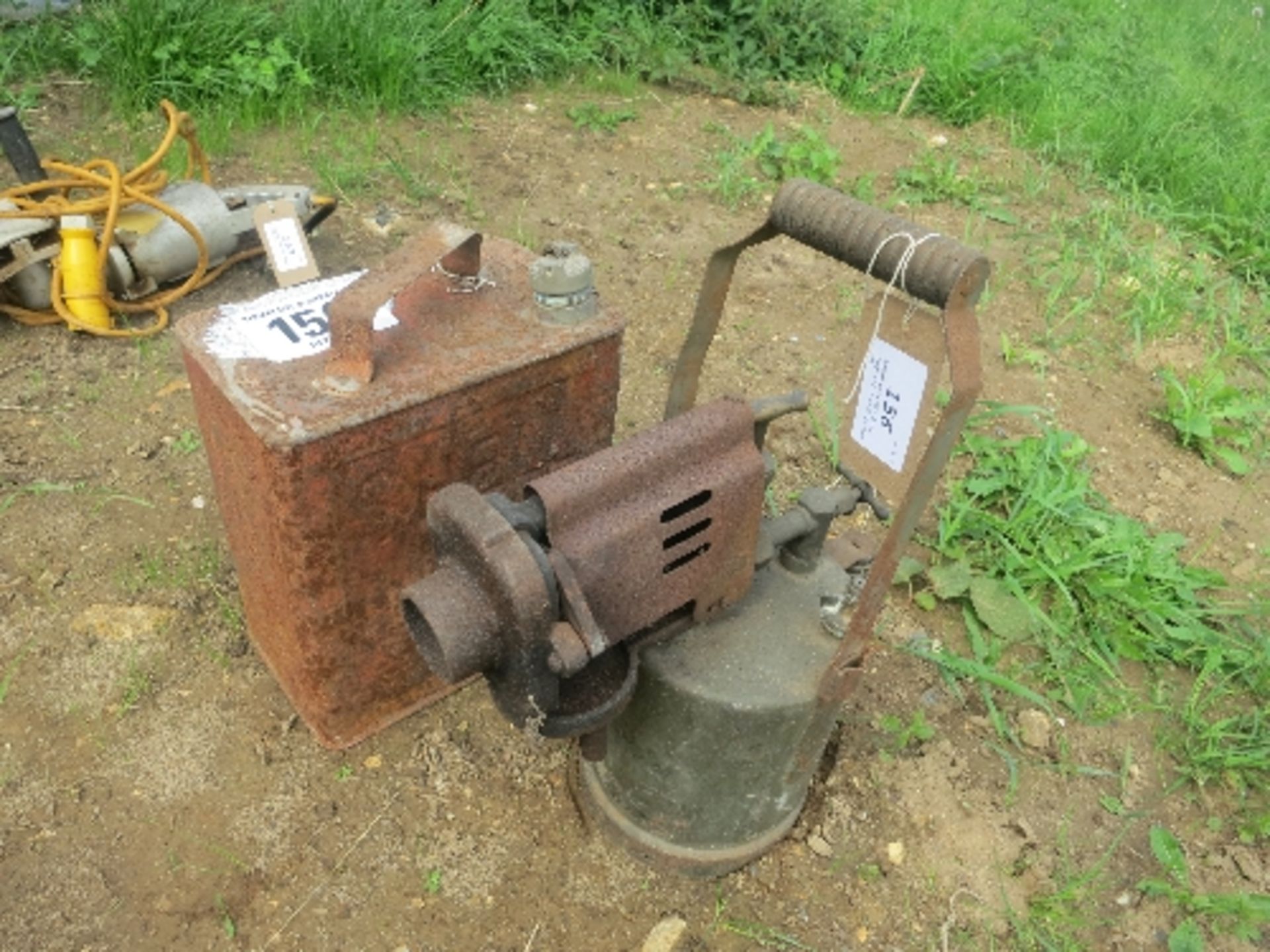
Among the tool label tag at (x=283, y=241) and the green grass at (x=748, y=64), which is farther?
the green grass at (x=748, y=64)

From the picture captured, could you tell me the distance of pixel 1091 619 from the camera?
8.34 ft

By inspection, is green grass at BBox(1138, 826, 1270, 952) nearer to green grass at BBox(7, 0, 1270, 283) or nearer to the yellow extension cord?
the yellow extension cord

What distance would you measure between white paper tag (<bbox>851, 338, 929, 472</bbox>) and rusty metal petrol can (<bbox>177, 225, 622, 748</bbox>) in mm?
528

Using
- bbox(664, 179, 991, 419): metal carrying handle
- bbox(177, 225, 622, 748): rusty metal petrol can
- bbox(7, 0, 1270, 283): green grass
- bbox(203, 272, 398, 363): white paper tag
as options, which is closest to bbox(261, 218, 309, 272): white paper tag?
bbox(203, 272, 398, 363): white paper tag

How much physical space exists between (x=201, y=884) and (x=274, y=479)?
85 centimetres

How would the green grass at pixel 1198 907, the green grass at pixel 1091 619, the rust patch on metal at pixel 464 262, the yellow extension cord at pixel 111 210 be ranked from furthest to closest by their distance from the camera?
the yellow extension cord at pixel 111 210, the green grass at pixel 1091 619, the green grass at pixel 1198 907, the rust patch on metal at pixel 464 262

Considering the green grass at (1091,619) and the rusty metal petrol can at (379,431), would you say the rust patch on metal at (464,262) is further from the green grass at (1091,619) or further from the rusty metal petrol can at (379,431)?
the green grass at (1091,619)

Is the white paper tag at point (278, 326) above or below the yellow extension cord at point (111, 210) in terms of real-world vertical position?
above

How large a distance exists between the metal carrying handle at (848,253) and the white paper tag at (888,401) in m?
0.10

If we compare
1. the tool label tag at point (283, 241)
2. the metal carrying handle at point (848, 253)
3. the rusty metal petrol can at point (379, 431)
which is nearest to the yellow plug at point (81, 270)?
the tool label tag at point (283, 241)

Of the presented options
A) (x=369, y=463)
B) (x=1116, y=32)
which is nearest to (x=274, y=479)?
(x=369, y=463)

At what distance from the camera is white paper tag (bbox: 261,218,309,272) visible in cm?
195

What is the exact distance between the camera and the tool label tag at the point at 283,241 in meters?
1.95

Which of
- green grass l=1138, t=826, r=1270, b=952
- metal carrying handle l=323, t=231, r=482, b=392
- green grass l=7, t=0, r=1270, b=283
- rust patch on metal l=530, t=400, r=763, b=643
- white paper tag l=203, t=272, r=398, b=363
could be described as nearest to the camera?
rust patch on metal l=530, t=400, r=763, b=643
